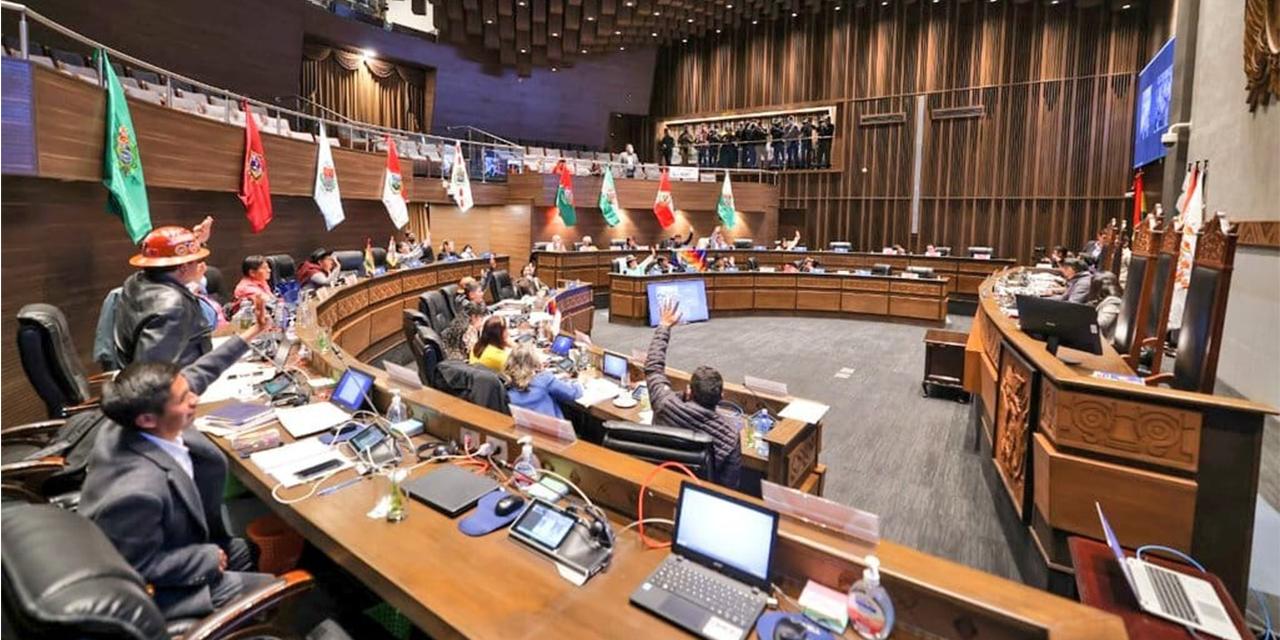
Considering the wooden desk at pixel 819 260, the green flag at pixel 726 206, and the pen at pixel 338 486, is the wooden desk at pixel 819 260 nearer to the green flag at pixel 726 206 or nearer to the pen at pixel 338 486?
the green flag at pixel 726 206

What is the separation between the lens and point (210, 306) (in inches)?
146

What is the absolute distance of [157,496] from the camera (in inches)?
62.7

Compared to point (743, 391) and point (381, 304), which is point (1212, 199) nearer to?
point (743, 391)

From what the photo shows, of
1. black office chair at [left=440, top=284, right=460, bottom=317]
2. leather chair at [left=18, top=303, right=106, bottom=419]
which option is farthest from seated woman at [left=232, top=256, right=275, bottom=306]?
leather chair at [left=18, top=303, right=106, bottom=419]

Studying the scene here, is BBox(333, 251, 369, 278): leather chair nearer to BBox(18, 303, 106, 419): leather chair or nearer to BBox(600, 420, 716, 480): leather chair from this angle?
BBox(18, 303, 106, 419): leather chair

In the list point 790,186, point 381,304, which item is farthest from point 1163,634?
point 790,186

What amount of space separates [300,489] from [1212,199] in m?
7.81

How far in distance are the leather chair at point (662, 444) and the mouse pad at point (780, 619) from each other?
883 millimetres

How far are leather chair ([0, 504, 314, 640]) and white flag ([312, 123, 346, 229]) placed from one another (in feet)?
21.1

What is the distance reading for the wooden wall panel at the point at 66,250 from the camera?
3.81 metres

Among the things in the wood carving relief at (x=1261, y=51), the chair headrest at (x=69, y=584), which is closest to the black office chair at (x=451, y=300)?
the chair headrest at (x=69, y=584)

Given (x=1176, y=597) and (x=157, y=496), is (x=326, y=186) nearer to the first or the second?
(x=157, y=496)

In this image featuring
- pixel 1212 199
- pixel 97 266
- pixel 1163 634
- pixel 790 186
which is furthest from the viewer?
pixel 790 186

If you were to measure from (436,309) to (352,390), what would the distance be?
363 cm
